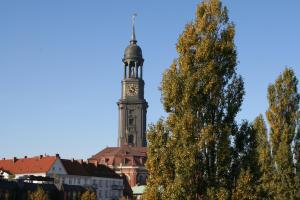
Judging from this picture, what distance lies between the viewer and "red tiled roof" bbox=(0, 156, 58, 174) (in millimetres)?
115250

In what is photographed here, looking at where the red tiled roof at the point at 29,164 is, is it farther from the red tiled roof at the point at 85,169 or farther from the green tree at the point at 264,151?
the green tree at the point at 264,151

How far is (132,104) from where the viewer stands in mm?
165875

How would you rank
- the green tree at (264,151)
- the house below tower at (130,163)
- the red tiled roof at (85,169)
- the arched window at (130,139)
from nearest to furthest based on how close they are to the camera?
the green tree at (264,151) < the red tiled roof at (85,169) < the house below tower at (130,163) < the arched window at (130,139)

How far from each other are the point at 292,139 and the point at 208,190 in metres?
23.7

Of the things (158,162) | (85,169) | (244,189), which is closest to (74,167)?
(85,169)

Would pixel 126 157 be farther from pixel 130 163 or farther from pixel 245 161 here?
pixel 245 161

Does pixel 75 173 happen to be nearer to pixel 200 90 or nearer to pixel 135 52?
pixel 135 52

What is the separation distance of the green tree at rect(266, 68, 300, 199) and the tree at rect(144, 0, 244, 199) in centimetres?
2040

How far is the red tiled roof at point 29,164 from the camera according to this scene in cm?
11525

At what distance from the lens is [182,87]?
28.6 meters

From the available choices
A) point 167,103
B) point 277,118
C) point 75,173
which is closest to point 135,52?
point 75,173

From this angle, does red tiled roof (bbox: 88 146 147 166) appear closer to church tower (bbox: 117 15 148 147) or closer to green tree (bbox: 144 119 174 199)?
church tower (bbox: 117 15 148 147)

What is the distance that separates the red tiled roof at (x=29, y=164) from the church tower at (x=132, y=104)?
45978 millimetres

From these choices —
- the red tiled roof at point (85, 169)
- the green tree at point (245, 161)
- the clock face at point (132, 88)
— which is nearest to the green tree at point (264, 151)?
the green tree at point (245, 161)
